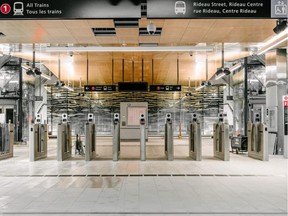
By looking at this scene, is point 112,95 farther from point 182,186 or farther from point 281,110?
point 182,186

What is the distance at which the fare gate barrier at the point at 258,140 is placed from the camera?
10.4m

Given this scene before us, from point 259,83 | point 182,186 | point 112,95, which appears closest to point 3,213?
point 182,186

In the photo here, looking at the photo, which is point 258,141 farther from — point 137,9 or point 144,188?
point 137,9

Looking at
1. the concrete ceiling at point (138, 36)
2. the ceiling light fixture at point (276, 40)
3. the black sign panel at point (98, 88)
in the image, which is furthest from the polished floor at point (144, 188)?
the black sign panel at point (98, 88)

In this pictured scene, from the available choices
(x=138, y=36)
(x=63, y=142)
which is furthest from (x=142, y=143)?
(x=138, y=36)

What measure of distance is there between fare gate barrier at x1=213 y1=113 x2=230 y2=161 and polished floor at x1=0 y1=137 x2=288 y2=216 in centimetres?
73

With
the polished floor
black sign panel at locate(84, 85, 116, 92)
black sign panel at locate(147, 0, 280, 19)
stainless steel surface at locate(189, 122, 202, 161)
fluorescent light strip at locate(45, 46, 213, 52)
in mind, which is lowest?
the polished floor

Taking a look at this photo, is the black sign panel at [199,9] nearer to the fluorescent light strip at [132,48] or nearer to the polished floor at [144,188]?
the polished floor at [144,188]

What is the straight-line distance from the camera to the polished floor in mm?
4871

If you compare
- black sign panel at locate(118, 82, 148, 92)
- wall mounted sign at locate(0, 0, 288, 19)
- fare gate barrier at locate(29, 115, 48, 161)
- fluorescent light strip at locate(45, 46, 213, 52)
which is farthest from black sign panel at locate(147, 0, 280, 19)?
black sign panel at locate(118, 82, 148, 92)

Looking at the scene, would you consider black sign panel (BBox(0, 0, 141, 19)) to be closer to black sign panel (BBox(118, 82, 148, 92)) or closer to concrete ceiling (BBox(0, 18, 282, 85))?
concrete ceiling (BBox(0, 18, 282, 85))

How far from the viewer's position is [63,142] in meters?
10.9

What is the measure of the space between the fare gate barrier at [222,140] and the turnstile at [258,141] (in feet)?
2.76

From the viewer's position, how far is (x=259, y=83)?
17.5 metres
